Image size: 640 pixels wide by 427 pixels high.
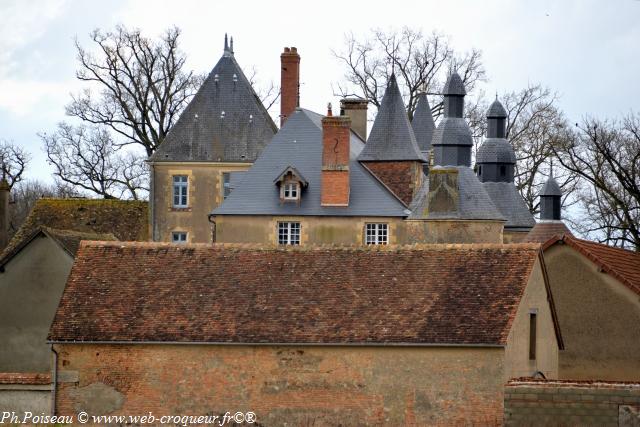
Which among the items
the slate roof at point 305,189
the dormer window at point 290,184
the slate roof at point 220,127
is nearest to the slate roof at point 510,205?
the slate roof at point 305,189

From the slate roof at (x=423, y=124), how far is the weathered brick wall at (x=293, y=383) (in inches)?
1020

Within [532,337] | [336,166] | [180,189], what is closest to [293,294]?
[532,337]

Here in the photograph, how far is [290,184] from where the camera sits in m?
48.5

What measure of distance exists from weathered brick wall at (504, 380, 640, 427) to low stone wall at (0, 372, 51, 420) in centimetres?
952

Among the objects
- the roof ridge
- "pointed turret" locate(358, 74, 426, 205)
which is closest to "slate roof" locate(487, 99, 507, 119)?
"pointed turret" locate(358, 74, 426, 205)

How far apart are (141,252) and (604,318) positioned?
10.5 m

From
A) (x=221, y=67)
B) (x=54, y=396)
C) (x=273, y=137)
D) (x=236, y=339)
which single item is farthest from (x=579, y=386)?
(x=221, y=67)

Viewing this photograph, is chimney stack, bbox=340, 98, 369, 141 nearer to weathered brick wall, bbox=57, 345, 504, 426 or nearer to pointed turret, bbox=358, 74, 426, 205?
pointed turret, bbox=358, 74, 426, 205

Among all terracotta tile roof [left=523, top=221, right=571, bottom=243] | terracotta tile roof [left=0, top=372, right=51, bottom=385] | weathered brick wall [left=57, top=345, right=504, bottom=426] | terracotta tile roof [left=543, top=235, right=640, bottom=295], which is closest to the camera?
weathered brick wall [left=57, top=345, right=504, bottom=426]

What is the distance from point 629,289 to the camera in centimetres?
3453

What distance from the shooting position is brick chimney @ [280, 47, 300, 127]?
5288 cm

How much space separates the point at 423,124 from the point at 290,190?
9.83 m

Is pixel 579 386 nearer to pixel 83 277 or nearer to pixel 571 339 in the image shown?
pixel 571 339

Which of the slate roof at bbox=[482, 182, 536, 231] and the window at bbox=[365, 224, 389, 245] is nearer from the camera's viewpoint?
the window at bbox=[365, 224, 389, 245]
